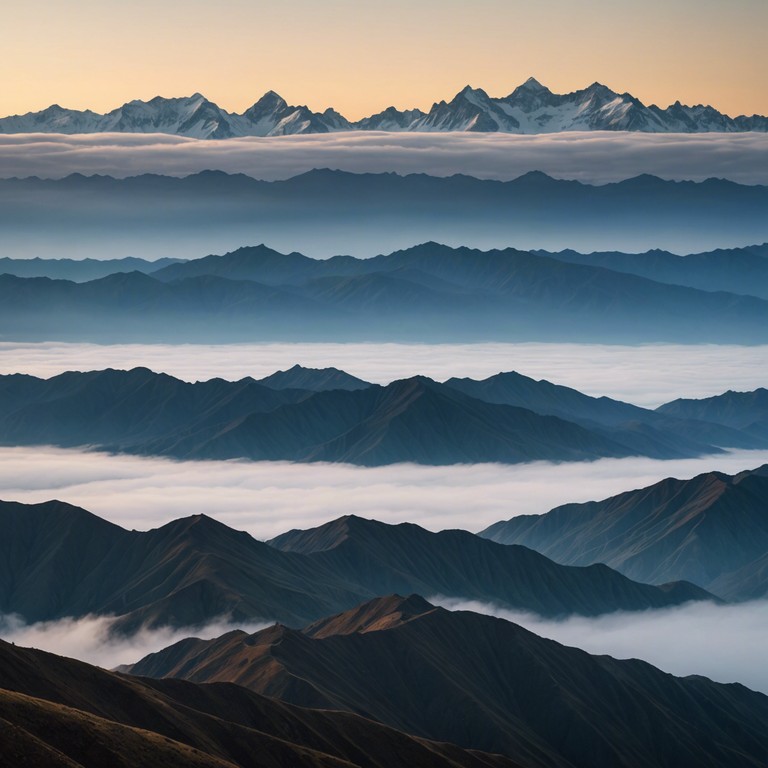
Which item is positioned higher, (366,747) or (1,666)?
(1,666)

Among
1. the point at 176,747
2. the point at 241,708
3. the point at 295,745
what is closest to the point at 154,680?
the point at 241,708

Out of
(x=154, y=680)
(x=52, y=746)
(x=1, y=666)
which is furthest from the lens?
(x=154, y=680)

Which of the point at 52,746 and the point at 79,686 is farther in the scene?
the point at 79,686

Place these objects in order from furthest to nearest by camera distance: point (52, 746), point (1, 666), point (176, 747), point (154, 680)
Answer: point (154, 680), point (1, 666), point (176, 747), point (52, 746)

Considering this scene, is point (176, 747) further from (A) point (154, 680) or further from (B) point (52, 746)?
(A) point (154, 680)

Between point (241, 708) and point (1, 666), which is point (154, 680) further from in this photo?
point (1, 666)

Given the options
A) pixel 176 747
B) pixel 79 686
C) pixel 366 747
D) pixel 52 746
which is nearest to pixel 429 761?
pixel 366 747
